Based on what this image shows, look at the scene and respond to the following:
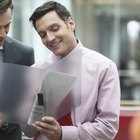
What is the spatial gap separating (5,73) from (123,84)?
31.4 feet

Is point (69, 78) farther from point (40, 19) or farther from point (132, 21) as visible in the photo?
point (132, 21)

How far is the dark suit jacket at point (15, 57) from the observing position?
234cm

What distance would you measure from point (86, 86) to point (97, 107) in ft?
0.34

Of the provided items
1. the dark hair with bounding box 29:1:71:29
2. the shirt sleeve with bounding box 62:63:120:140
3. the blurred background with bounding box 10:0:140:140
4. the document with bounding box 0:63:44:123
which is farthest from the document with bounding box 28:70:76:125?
the blurred background with bounding box 10:0:140:140

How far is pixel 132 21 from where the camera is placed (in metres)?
11.8

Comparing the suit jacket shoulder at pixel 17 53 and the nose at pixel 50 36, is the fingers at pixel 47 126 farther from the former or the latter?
the suit jacket shoulder at pixel 17 53

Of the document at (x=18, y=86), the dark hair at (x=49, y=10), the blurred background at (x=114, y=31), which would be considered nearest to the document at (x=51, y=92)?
the document at (x=18, y=86)

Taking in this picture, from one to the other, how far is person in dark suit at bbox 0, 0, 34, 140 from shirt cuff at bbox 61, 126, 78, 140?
28 cm

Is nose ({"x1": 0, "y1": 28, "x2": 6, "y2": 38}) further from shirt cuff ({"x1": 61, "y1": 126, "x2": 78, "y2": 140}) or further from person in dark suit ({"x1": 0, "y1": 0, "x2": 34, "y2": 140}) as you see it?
shirt cuff ({"x1": 61, "y1": 126, "x2": 78, "y2": 140})

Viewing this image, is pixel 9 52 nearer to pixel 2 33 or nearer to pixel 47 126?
pixel 2 33

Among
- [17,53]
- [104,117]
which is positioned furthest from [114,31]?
[104,117]

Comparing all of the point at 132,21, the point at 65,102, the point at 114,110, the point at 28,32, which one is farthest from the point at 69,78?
the point at 132,21

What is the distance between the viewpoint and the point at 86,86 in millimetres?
2133

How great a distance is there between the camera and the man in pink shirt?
6.87ft
